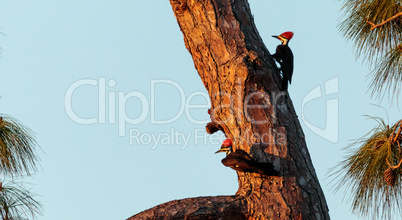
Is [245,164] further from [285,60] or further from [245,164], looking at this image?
[285,60]

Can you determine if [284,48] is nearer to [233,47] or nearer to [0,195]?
[233,47]

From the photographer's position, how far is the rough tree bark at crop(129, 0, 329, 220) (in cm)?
223

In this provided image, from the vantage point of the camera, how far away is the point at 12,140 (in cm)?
338

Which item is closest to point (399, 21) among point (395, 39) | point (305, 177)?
point (395, 39)

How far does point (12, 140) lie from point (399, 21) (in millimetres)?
2410

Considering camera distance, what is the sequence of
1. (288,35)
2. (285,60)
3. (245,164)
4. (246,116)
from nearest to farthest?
1. (245,164)
2. (246,116)
3. (285,60)
4. (288,35)

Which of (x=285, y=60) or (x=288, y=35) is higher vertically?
(x=288, y=35)

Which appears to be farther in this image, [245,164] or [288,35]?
[288,35]

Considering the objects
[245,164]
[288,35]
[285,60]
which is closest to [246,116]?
[245,164]

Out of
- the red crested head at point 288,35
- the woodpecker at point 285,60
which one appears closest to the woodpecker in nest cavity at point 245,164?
the woodpecker at point 285,60

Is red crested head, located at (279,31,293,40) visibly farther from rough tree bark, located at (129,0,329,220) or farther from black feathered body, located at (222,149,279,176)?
black feathered body, located at (222,149,279,176)

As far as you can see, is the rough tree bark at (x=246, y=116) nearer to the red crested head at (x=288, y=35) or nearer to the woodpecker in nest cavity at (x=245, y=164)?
the woodpecker in nest cavity at (x=245, y=164)

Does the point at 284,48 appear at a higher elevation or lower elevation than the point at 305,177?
higher

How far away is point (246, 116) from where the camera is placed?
7.79 ft
